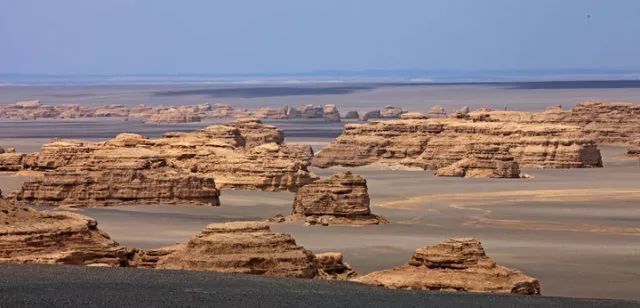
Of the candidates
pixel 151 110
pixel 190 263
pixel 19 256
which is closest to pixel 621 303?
pixel 190 263

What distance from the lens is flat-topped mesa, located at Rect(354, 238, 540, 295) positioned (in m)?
33.9

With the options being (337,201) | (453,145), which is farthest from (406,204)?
(453,145)

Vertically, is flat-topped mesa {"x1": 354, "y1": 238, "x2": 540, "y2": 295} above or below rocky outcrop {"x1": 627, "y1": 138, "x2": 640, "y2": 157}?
above

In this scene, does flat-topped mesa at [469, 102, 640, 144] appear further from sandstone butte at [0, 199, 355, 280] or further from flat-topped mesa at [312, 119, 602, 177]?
sandstone butte at [0, 199, 355, 280]

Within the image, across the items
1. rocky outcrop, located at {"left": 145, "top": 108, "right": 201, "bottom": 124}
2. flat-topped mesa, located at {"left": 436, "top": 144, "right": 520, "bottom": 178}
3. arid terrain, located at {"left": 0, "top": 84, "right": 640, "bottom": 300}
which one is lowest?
rocky outcrop, located at {"left": 145, "top": 108, "right": 201, "bottom": 124}

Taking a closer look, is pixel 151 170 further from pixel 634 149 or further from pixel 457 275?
pixel 634 149

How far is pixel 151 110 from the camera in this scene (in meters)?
183

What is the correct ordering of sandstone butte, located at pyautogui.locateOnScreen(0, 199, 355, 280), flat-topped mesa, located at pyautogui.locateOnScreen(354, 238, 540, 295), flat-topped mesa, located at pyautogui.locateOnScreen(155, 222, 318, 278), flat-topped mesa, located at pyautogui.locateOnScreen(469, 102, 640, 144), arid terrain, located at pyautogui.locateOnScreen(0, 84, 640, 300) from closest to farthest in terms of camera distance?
flat-topped mesa, located at pyautogui.locateOnScreen(155, 222, 318, 278)
sandstone butte, located at pyautogui.locateOnScreen(0, 199, 355, 280)
flat-topped mesa, located at pyautogui.locateOnScreen(354, 238, 540, 295)
arid terrain, located at pyautogui.locateOnScreen(0, 84, 640, 300)
flat-topped mesa, located at pyautogui.locateOnScreen(469, 102, 640, 144)

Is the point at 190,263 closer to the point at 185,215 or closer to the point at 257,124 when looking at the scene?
the point at 185,215

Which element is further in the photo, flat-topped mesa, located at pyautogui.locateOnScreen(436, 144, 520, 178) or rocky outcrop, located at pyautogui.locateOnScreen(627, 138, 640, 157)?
rocky outcrop, located at pyautogui.locateOnScreen(627, 138, 640, 157)

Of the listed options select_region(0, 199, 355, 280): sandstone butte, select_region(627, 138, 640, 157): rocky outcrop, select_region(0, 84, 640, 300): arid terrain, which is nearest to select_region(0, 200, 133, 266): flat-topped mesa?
select_region(0, 199, 355, 280): sandstone butte

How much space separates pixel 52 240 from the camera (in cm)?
3428

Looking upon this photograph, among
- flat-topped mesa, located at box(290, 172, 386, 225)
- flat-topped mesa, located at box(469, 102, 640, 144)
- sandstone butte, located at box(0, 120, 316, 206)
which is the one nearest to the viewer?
flat-topped mesa, located at box(290, 172, 386, 225)

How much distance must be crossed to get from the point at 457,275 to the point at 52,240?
8145 millimetres
